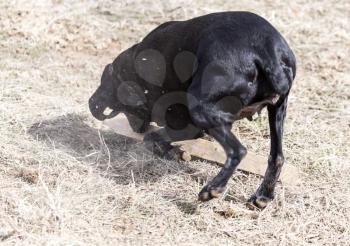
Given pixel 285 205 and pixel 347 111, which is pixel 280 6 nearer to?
pixel 347 111

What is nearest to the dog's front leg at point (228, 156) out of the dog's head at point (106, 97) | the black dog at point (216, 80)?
the black dog at point (216, 80)

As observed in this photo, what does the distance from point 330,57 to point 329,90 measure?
37.2 inches

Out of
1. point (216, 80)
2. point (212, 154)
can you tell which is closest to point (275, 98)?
point (216, 80)

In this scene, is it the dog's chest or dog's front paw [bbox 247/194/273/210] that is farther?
dog's front paw [bbox 247/194/273/210]

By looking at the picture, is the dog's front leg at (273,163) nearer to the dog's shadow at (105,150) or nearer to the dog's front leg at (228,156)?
the dog's front leg at (228,156)

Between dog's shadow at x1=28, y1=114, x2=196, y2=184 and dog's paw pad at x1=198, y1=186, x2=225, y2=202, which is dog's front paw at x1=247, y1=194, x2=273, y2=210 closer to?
dog's paw pad at x1=198, y1=186, x2=225, y2=202

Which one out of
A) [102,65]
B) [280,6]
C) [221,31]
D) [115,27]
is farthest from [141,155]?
[280,6]

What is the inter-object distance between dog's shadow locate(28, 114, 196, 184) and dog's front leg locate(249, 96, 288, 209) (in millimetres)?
708

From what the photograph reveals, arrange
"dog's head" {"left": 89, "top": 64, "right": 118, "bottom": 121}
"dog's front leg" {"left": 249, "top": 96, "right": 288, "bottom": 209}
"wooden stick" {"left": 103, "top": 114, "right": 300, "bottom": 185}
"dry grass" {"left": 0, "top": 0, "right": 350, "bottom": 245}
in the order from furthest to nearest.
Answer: "dog's head" {"left": 89, "top": 64, "right": 118, "bottom": 121}, "wooden stick" {"left": 103, "top": 114, "right": 300, "bottom": 185}, "dog's front leg" {"left": 249, "top": 96, "right": 288, "bottom": 209}, "dry grass" {"left": 0, "top": 0, "right": 350, "bottom": 245}

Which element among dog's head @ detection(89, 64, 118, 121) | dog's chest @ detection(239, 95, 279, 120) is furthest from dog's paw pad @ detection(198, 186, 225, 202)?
dog's head @ detection(89, 64, 118, 121)

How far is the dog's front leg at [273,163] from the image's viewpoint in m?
4.36

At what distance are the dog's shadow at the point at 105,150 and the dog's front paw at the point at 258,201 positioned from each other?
0.66 meters

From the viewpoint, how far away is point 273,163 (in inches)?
173

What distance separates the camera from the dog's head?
525 centimetres
